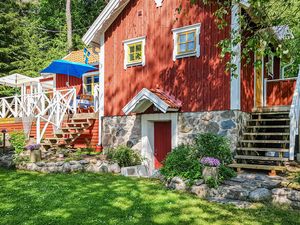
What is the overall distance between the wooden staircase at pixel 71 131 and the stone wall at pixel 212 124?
163 inches

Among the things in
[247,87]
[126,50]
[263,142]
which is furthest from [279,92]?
[126,50]

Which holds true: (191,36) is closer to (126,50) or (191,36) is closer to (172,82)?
(172,82)

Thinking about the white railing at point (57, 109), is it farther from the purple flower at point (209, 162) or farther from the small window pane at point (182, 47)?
the purple flower at point (209, 162)

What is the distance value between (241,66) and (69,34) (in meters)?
17.9

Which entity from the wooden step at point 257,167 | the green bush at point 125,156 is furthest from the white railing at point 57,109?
the wooden step at point 257,167

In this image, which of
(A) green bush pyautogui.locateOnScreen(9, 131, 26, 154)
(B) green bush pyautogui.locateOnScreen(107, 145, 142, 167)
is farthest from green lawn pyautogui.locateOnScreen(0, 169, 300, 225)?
(A) green bush pyautogui.locateOnScreen(9, 131, 26, 154)

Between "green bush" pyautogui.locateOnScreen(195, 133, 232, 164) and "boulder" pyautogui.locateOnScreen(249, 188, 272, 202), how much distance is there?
1821mm

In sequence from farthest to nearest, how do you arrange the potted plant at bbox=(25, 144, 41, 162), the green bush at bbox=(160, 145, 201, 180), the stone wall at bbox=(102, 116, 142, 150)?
the stone wall at bbox=(102, 116, 142, 150) < the potted plant at bbox=(25, 144, 41, 162) < the green bush at bbox=(160, 145, 201, 180)

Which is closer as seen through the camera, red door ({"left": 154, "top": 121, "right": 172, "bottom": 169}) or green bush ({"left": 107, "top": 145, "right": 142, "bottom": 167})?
green bush ({"left": 107, "top": 145, "right": 142, "bottom": 167})

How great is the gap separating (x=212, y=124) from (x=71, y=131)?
19.2 feet

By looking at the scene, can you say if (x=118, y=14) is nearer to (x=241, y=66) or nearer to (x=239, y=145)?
(x=241, y=66)

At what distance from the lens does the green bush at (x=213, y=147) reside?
8102 mm

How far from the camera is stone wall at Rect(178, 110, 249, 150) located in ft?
28.5

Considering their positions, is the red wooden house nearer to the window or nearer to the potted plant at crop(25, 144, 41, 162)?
the potted plant at crop(25, 144, 41, 162)
